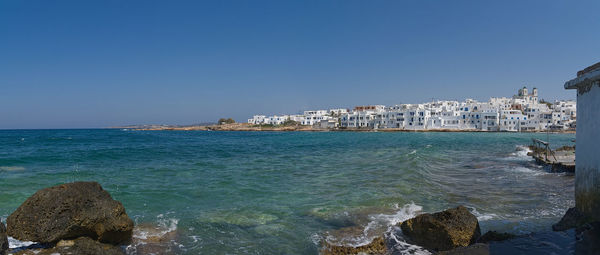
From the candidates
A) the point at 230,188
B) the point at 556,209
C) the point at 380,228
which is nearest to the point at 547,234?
the point at 380,228

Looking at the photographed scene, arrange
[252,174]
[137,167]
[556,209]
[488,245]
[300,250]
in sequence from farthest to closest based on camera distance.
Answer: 1. [137,167]
2. [252,174]
3. [556,209]
4. [300,250]
5. [488,245]

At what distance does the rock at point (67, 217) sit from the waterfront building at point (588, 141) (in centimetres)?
982

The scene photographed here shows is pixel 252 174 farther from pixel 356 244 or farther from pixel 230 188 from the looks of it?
pixel 356 244

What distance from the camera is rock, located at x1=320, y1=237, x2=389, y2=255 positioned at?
7.25m

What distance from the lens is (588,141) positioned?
7.12 meters

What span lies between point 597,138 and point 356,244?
5.29 metres

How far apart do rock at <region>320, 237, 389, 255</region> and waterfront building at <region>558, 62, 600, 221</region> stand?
4165mm

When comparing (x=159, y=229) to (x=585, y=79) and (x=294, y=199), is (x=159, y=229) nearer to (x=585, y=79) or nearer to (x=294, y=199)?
(x=294, y=199)

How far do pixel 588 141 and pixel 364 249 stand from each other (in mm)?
5188

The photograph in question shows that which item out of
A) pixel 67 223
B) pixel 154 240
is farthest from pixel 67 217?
pixel 154 240

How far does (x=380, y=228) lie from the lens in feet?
29.5

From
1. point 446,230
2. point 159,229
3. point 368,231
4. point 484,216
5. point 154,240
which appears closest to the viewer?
point 446,230

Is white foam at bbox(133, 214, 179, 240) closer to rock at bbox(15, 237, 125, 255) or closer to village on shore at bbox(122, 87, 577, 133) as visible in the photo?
rock at bbox(15, 237, 125, 255)

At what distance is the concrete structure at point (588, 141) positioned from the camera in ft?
22.0
